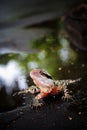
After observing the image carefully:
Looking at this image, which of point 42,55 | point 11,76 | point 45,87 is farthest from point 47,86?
point 42,55

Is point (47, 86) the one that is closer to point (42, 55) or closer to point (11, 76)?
point (11, 76)

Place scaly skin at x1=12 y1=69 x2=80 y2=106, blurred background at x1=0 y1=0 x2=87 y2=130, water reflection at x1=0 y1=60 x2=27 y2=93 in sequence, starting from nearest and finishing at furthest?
blurred background at x1=0 y1=0 x2=87 y2=130 < scaly skin at x1=12 y1=69 x2=80 y2=106 < water reflection at x1=0 y1=60 x2=27 y2=93

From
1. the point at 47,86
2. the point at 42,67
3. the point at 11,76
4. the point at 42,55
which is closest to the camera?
the point at 47,86

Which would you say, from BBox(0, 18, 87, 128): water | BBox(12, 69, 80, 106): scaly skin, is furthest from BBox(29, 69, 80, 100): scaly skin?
BBox(0, 18, 87, 128): water

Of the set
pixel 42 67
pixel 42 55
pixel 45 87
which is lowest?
pixel 45 87

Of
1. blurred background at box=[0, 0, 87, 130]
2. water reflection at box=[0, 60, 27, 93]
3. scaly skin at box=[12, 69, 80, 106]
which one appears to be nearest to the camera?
blurred background at box=[0, 0, 87, 130]

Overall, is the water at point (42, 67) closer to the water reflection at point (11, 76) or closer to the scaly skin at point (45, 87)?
the water reflection at point (11, 76)

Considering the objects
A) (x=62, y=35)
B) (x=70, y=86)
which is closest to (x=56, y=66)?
(x=70, y=86)

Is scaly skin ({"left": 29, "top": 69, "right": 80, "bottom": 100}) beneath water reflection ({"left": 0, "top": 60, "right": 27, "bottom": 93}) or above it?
beneath

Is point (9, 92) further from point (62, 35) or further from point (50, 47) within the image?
point (62, 35)

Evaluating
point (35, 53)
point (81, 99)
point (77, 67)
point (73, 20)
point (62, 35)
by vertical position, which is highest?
point (73, 20)

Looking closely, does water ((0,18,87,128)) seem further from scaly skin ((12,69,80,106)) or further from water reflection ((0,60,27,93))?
scaly skin ((12,69,80,106))
